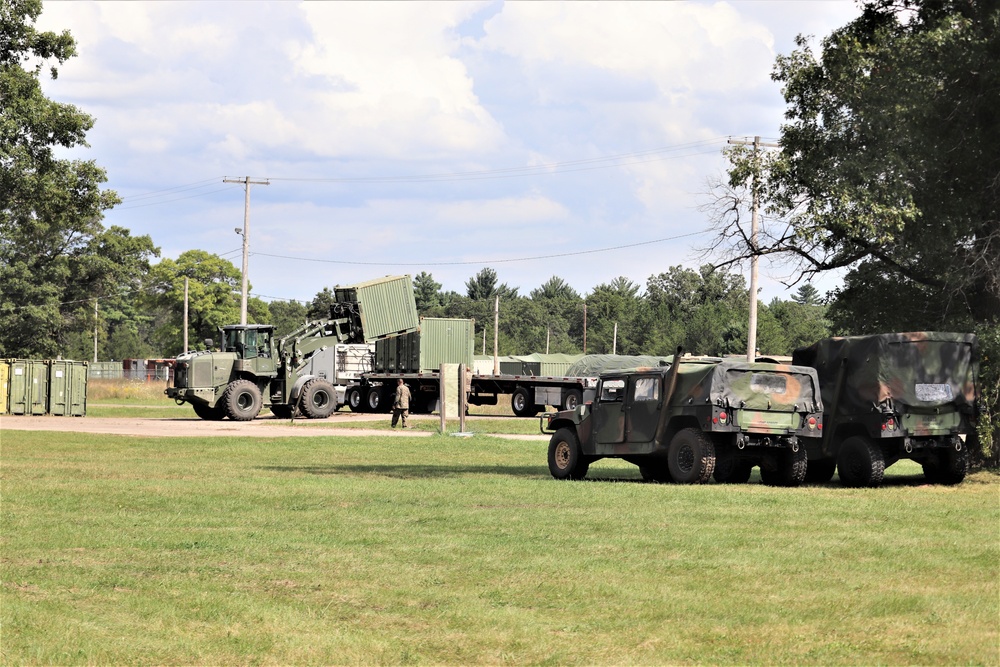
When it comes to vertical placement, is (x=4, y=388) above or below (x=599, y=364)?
below

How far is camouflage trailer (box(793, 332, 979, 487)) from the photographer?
19453 mm

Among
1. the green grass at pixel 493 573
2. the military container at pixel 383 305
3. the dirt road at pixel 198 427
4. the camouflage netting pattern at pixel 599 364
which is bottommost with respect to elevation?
the green grass at pixel 493 573

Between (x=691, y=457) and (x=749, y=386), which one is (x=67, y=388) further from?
(x=749, y=386)

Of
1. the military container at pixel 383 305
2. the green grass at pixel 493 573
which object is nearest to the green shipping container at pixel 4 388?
the military container at pixel 383 305

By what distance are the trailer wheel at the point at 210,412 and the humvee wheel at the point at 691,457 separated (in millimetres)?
28135

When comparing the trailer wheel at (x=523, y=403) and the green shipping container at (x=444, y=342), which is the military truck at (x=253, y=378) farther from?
the trailer wheel at (x=523, y=403)

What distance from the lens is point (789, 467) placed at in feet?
64.3

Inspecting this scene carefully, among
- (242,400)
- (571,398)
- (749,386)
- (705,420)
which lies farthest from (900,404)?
(571,398)

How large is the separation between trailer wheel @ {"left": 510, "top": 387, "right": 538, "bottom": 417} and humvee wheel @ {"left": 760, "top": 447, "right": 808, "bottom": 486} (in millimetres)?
30055

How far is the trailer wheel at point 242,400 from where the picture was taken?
4431 cm

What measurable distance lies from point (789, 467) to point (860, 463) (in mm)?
1088

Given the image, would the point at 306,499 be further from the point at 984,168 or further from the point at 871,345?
the point at 984,168

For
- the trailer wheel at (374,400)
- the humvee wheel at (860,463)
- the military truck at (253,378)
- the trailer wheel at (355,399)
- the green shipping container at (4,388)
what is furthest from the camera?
the trailer wheel at (355,399)

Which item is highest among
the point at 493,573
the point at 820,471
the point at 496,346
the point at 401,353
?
the point at 496,346
